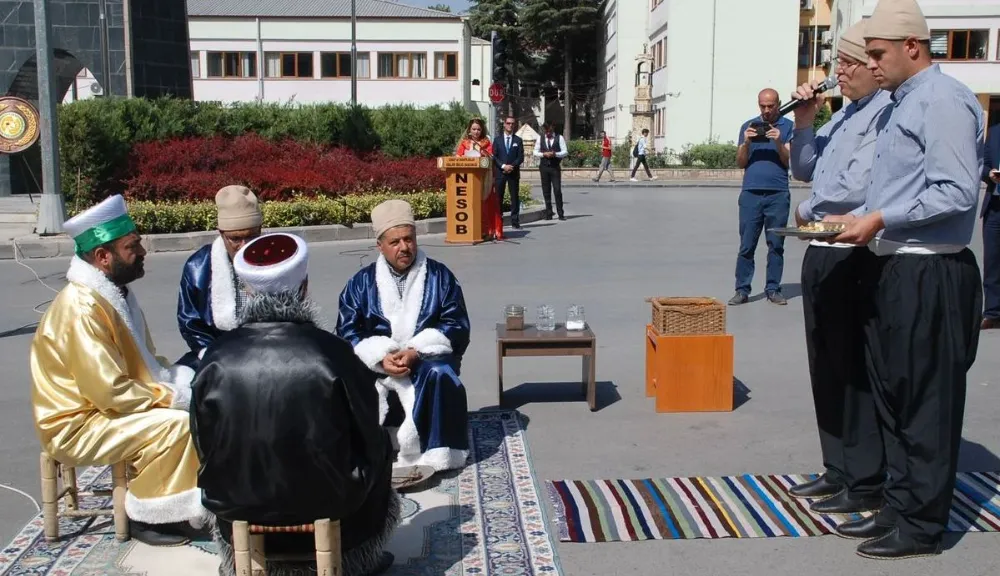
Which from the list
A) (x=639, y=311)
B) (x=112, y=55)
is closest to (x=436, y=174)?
(x=112, y=55)

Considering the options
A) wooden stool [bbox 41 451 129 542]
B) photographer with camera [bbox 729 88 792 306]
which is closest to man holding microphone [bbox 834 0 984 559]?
wooden stool [bbox 41 451 129 542]

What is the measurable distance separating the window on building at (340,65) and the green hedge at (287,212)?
127ft

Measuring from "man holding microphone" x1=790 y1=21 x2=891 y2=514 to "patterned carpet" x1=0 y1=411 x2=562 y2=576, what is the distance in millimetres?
1401

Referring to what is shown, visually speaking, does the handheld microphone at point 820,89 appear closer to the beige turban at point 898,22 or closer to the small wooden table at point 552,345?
the beige turban at point 898,22

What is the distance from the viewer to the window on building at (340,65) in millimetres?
54312

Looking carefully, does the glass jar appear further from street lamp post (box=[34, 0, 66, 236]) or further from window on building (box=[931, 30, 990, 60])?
window on building (box=[931, 30, 990, 60])

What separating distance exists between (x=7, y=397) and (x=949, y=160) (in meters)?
6.08

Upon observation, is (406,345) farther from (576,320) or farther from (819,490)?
(819,490)

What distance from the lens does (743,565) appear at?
13.7ft

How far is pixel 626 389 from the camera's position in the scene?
23.0 feet

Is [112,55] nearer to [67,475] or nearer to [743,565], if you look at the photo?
[67,475]

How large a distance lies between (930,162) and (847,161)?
0.69 meters

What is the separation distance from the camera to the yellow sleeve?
410 centimetres

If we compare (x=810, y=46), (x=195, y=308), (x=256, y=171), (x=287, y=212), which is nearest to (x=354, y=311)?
(x=195, y=308)
